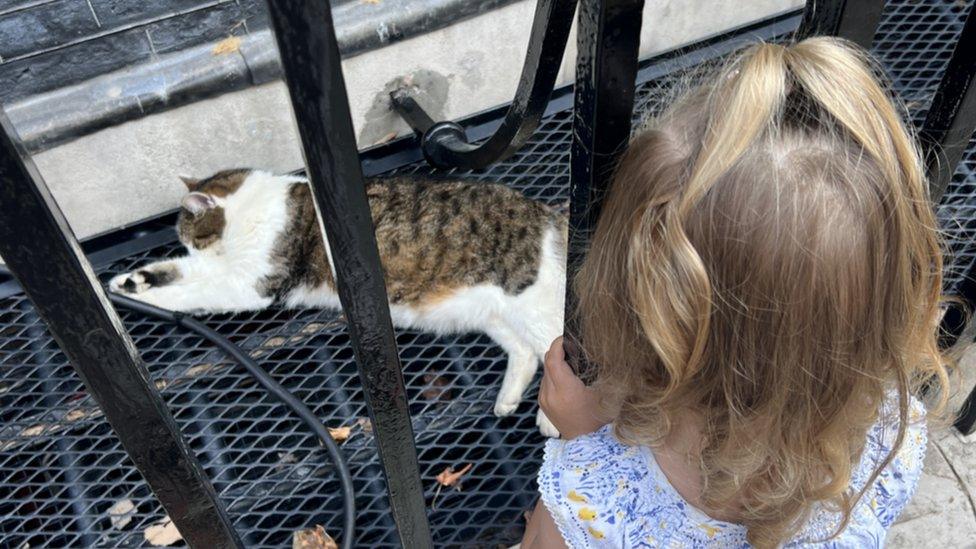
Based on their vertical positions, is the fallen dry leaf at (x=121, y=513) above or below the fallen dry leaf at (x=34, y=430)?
below

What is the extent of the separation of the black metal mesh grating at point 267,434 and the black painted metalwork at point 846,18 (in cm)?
61

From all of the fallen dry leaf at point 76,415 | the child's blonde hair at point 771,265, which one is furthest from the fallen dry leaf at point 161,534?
the child's blonde hair at point 771,265

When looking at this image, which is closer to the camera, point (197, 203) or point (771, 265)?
point (771, 265)

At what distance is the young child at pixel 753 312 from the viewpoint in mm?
939

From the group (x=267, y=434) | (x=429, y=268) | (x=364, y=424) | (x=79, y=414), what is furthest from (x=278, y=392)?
(x=429, y=268)

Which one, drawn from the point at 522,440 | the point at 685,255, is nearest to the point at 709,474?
the point at 685,255

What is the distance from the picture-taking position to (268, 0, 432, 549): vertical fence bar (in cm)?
69

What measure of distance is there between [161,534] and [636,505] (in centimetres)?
123

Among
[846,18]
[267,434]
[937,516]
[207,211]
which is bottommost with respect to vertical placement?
[937,516]

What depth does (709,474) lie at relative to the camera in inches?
46.5

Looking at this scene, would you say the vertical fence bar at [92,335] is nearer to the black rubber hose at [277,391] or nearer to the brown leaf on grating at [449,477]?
the black rubber hose at [277,391]

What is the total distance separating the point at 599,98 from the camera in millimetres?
881

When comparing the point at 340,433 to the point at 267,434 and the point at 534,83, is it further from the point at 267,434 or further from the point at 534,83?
the point at 534,83

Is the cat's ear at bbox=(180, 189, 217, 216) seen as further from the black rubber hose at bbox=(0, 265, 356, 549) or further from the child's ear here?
the black rubber hose at bbox=(0, 265, 356, 549)
